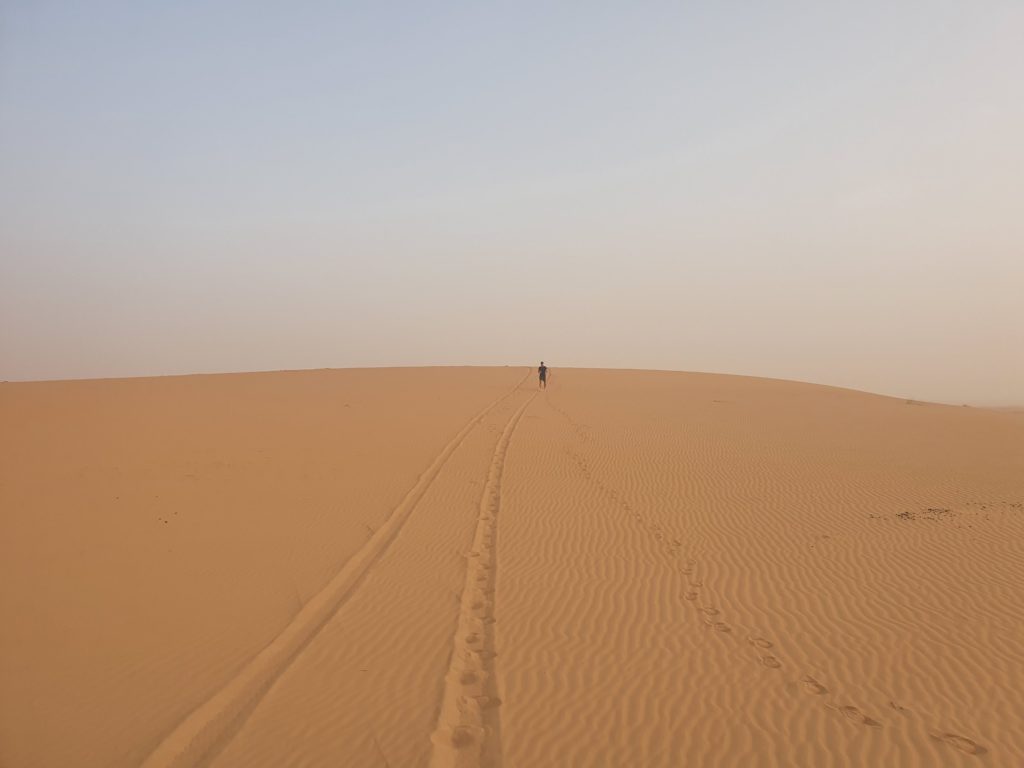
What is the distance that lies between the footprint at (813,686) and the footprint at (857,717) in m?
0.29

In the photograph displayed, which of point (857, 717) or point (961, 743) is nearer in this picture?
point (961, 743)

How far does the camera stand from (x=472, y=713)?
590 centimetres

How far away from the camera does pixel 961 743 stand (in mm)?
5398

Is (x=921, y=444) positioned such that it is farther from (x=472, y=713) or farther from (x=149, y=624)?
(x=149, y=624)

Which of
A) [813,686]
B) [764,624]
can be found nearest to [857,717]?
[813,686]

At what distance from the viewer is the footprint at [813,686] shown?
6.19 meters

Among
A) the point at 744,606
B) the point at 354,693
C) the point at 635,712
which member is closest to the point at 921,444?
the point at 744,606

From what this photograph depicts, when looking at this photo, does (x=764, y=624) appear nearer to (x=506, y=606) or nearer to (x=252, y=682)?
(x=506, y=606)

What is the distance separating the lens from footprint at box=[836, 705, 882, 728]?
18.6 ft

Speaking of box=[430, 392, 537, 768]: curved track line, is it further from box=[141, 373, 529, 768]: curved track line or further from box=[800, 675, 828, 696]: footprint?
box=[800, 675, 828, 696]: footprint

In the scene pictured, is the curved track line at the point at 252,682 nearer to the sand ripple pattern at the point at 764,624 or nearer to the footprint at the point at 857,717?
the sand ripple pattern at the point at 764,624

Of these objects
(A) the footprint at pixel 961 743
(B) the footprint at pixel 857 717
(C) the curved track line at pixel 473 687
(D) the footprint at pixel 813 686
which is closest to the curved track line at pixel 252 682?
(C) the curved track line at pixel 473 687

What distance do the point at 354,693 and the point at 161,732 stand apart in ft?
5.34

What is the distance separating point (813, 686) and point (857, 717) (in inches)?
21.8
